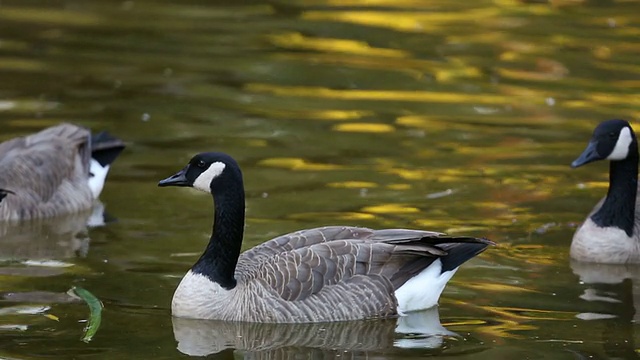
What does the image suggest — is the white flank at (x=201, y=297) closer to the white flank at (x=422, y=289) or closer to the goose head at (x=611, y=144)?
the white flank at (x=422, y=289)

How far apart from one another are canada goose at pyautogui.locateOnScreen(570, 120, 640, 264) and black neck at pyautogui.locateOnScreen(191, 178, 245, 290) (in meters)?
3.38

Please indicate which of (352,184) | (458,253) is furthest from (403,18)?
(458,253)

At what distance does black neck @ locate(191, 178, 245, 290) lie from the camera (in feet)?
34.5

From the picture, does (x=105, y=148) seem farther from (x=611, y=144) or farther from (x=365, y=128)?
(x=611, y=144)

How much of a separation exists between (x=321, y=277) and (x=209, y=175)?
115 centimetres

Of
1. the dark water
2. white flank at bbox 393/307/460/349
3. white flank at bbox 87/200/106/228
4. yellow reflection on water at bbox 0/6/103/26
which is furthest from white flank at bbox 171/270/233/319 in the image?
yellow reflection on water at bbox 0/6/103/26

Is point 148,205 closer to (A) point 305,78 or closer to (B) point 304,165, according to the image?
(B) point 304,165

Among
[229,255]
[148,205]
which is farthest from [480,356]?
[148,205]

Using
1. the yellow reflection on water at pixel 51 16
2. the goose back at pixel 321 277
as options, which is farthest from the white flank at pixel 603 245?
the yellow reflection on water at pixel 51 16

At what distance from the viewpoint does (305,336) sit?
10.3 metres

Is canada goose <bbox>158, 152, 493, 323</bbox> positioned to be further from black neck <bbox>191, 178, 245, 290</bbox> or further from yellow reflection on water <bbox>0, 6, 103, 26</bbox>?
yellow reflection on water <bbox>0, 6, 103, 26</bbox>

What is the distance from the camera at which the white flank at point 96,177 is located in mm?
14328

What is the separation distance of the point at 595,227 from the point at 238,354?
3.88 m

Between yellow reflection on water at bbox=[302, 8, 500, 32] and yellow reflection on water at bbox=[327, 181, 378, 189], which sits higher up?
yellow reflection on water at bbox=[302, 8, 500, 32]
